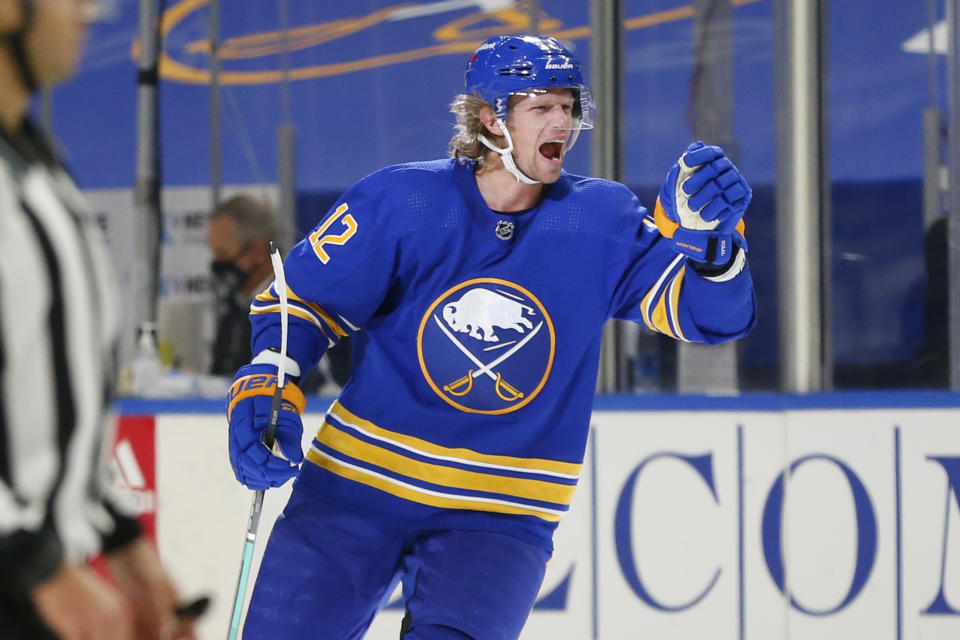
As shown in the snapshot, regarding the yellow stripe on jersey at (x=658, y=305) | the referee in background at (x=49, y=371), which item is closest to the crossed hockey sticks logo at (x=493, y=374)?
the yellow stripe on jersey at (x=658, y=305)

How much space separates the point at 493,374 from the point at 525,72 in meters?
0.51

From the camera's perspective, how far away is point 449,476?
204 centimetres

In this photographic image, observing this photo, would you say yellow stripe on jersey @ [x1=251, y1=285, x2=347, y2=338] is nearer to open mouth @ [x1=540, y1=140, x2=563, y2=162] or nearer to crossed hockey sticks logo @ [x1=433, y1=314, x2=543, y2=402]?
crossed hockey sticks logo @ [x1=433, y1=314, x2=543, y2=402]

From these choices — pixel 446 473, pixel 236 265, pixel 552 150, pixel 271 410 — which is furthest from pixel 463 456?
pixel 236 265

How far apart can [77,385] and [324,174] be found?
2754 millimetres

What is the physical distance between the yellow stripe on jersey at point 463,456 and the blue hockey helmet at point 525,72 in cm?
57

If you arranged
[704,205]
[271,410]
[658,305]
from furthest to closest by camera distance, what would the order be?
[658,305]
[271,410]
[704,205]

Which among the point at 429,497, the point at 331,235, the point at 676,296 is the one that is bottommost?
the point at 429,497

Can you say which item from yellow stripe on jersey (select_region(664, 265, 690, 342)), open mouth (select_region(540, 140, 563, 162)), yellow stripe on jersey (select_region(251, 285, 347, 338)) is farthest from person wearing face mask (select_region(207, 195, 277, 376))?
yellow stripe on jersey (select_region(664, 265, 690, 342))

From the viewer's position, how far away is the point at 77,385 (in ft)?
3.06

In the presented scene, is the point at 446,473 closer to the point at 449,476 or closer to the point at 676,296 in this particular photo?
the point at 449,476

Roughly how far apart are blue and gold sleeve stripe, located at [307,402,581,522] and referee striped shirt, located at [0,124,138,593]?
1.07 metres

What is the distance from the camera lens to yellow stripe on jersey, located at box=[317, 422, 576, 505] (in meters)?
2.05

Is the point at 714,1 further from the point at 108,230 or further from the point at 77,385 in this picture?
the point at 77,385
